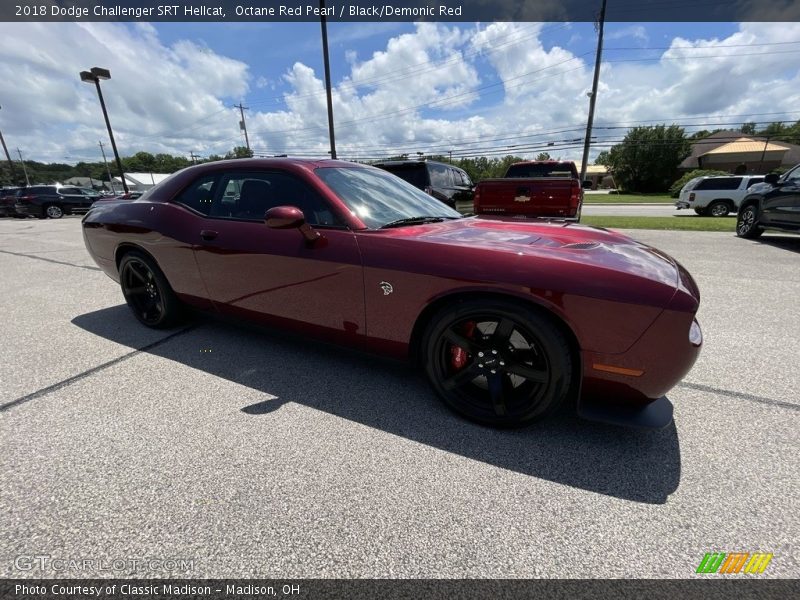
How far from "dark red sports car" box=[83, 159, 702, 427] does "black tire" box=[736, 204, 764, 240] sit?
7.95 m

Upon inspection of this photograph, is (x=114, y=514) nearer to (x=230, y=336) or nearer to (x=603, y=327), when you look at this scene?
(x=230, y=336)

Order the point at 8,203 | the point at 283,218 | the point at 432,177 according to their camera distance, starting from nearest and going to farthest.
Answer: the point at 283,218 → the point at 432,177 → the point at 8,203

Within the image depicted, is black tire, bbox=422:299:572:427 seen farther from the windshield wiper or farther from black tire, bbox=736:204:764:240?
black tire, bbox=736:204:764:240

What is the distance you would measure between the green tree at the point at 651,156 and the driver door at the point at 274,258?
5868cm

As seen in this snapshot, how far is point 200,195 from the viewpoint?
10.1 ft

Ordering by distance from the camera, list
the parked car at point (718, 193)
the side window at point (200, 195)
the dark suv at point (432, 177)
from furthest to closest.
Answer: the parked car at point (718, 193), the dark suv at point (432, 177), the side window at point (200, 195)

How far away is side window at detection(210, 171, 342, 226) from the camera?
8.21ft

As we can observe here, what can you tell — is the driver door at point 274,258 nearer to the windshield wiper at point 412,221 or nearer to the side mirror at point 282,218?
the side mirror at point 282,218

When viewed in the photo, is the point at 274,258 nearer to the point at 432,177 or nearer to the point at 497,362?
the point at 497,362

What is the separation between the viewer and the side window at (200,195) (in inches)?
119

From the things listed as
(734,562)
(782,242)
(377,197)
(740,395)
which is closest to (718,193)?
(782,242)

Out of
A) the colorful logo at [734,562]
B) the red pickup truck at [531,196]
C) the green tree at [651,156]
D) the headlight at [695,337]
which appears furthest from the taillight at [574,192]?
the green tree at [651,156]

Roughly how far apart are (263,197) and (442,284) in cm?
157

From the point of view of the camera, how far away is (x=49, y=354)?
3.06 meters
